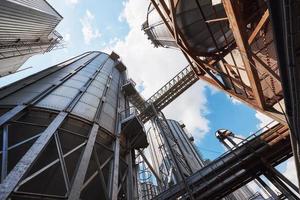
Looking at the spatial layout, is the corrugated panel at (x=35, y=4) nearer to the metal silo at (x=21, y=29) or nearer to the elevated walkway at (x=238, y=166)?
the metal silo at (x=21, y=29)

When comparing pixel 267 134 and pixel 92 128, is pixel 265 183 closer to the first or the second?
pixel 267 134

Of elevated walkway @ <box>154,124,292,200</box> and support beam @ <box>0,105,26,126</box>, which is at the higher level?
support beam @ <box>0,105,26,126</box>

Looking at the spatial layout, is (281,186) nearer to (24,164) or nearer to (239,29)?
(239,29)

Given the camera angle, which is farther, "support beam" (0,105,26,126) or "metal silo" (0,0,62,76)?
"metal silo" (0,0,62,76)

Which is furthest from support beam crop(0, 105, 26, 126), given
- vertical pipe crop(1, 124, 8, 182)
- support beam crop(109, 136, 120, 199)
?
support beam crop(109, 136, 120, 199)

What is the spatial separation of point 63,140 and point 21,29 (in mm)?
17315

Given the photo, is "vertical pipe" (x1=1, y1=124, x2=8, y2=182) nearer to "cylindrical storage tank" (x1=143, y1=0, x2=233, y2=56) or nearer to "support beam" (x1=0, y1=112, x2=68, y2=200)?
"support beam" (x1=0, y1=112, x2=68, y2=200)

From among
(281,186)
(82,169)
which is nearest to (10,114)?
(82,169)

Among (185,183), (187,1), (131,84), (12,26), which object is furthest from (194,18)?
(12,26)

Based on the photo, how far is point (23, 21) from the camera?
19.5 m

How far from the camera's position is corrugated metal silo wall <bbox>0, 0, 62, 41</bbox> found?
53.1 feet

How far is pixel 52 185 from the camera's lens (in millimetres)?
6508

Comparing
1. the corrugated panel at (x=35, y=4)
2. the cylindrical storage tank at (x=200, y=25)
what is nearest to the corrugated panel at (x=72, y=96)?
the cylindrical storage tank at (x=200, y=25)

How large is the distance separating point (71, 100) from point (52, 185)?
325 cm
